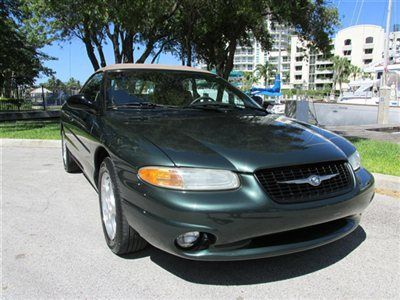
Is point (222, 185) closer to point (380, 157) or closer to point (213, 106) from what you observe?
point (213, 106)

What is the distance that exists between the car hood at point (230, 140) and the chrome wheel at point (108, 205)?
49 centimetres

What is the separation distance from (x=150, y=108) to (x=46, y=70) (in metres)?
32.8

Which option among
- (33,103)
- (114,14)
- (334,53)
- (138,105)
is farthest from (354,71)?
(138,105)

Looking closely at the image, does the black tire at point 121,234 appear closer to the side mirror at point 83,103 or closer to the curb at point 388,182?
the side mirror at point 83,103

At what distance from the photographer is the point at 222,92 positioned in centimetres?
450

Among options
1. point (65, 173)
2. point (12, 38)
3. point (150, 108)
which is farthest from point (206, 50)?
point (150, 108)

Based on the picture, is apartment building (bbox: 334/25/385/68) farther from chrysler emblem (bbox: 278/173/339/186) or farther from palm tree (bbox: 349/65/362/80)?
chrysler emblem (bbox: 278/173/339/186)

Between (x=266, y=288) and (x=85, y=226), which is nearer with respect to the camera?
(x=266, y=288)

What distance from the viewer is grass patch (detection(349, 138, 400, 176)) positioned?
18.4 feet

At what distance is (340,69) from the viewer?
9562 cm

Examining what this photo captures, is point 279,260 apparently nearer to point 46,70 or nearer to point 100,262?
point 100,262

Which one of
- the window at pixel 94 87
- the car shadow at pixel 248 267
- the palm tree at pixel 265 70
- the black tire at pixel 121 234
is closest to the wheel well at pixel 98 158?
the black tire at pixel 121 234

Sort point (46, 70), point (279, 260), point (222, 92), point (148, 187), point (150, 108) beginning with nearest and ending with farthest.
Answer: point (148, 187) → point (279, 260) → point (150, 108) → point (222, 92) → point (46, 70)

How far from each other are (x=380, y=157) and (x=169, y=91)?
4.29 meters
